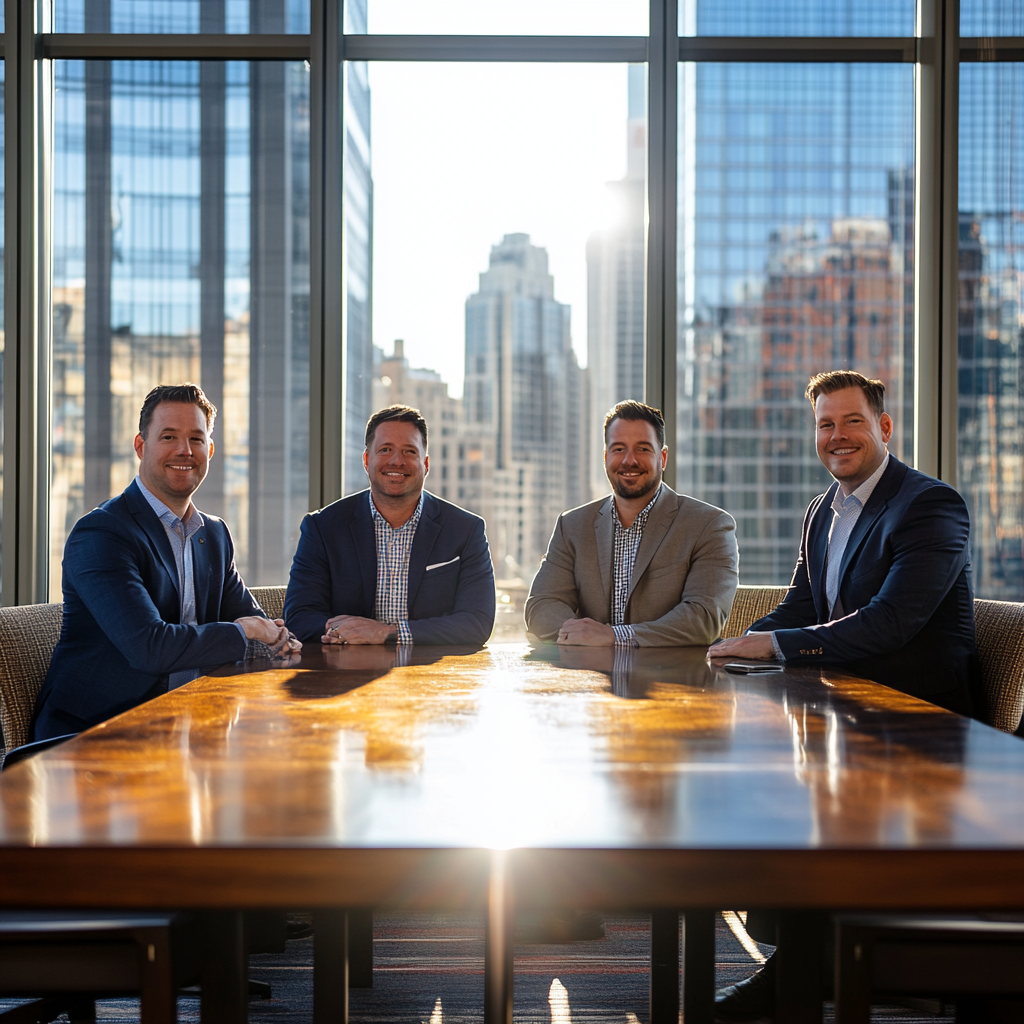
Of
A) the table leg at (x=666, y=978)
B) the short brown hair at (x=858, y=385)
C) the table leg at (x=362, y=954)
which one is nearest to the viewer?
the table leg at (x=666, y=978)

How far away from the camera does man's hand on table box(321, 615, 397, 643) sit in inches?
105

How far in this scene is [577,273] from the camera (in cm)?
396

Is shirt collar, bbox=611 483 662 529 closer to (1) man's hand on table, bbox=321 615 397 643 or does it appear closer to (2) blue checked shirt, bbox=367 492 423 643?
(2) blue checked shirt, bbox=367 492 423 643

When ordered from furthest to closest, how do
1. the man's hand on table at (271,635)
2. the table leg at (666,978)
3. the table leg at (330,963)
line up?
the man's hand on table at (271,635) < the table leg at (666,978) < the table leg at (330,963)

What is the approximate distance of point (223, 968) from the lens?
1126 millimetres

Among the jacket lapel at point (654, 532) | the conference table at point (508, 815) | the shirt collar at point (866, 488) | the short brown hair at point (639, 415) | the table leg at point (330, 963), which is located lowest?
the table leg at point (330, 963)

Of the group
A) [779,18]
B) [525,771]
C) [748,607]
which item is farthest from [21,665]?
[779,18]

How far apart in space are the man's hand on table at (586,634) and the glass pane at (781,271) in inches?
52.5

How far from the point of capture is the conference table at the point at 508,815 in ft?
2.75

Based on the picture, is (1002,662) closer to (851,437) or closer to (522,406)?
(851,437)

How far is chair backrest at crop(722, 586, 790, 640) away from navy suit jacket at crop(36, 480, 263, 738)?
1673 mm

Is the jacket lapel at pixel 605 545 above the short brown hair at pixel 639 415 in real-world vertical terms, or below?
below

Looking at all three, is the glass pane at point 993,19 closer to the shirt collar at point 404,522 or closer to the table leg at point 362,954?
the shirt collar at point 404,522

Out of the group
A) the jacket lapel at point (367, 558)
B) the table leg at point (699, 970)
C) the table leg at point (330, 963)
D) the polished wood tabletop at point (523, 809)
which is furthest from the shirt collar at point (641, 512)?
the table leg at point (330, 963)
